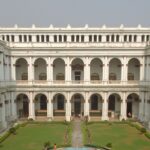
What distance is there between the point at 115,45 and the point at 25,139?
23.5 meters

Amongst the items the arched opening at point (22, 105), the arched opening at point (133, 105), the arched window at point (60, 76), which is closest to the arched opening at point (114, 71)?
the arched opening at point (133, 105)

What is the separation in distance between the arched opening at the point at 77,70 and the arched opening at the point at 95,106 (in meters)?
4.81

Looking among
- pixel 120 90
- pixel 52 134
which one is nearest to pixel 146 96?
pixel 120 90

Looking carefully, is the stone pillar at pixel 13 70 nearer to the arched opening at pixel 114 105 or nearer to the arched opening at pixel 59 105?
the arched opening at pixel 59 105

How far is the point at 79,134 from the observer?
36219 mm

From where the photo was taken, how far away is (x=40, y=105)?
50656 mm

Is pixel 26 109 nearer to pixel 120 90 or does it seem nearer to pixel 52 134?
pixel 52 134

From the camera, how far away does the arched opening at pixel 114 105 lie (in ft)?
161

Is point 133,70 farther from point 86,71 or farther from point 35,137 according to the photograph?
point 35,137

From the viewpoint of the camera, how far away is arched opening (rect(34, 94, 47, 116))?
1959 inches

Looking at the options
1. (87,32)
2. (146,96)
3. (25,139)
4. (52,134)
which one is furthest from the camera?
(87,32)

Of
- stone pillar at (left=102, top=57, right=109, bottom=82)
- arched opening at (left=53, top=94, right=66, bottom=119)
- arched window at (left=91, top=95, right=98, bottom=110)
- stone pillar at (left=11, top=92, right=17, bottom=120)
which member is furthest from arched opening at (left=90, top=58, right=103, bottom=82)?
stone pillar at (left=11, top=92, right=17, bottom=120)

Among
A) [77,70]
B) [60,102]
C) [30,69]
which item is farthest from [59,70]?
[60,102]

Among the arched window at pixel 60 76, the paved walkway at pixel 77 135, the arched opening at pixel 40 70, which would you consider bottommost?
the paved walkway at pixel 77 135
